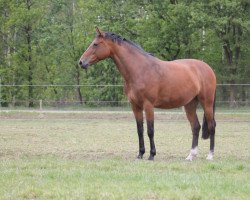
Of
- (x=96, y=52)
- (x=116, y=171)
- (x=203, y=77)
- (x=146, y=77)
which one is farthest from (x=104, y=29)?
(x=116, y=171)

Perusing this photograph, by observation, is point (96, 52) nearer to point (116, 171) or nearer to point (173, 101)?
point (173, 101)

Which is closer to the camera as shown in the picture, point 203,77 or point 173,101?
point 173,101

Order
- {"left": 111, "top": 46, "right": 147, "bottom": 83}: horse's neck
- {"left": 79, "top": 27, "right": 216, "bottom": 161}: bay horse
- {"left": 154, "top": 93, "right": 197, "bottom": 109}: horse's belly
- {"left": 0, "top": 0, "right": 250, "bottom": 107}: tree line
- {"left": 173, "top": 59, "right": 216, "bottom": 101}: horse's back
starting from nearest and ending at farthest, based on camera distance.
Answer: {"left": 79, "top": 27, "right": 216, "bottom": 161}: bay horse → {"left": 111, "top": 46, "right": 147, "bottom": 83}: horse's neck → {"left": 154, "top": 93, "right": 197, "bottom": 109}: horse's belly → {"left": 173, "top": 59, "right": 216, "bottom": 101}: horse's back → {"left": 0, "top": 0, "right": 250, "bottom": 107}: tree line

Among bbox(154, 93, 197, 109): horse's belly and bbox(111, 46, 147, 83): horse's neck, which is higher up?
bbox(111, 46, 147, 83): horse's neck

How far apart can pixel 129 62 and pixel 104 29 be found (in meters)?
31.7

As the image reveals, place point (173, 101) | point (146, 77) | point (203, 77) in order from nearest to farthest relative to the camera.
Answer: point (146, 77)
point (173, 101)
point (203, 77)

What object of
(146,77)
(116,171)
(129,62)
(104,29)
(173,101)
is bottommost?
(116,171)

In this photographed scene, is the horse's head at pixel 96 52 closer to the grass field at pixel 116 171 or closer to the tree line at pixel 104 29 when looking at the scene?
the grass field at pixel 116 171

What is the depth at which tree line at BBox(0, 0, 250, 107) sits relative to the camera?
37562mm

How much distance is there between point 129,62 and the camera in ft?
33.2

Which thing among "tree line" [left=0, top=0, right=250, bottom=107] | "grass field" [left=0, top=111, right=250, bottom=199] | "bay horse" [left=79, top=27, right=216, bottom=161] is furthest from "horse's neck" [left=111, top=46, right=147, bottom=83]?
"tree line" [left=0, top=0, right=250, bottom=107]

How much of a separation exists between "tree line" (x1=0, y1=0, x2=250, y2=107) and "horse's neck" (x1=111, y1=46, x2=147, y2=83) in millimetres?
24180

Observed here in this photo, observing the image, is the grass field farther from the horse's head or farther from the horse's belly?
the horse's head

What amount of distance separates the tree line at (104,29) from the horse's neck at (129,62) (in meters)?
24.2
